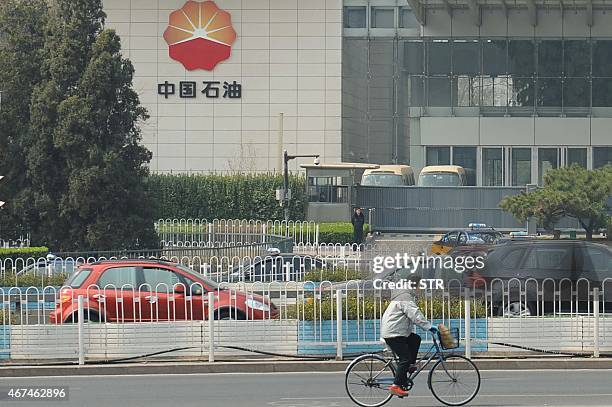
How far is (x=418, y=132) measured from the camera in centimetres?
6384

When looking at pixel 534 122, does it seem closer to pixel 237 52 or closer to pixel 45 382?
pixel 237 52

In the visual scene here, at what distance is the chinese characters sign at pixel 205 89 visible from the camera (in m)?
66.4

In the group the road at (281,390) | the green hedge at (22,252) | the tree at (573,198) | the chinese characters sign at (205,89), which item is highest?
the chinese characters sign at (205,89)

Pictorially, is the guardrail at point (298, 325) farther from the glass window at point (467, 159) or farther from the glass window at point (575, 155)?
the glass window at point (575, 155)

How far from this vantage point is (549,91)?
63.3 metres

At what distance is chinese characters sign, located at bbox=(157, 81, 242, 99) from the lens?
66375mm

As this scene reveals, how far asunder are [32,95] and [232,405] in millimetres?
25368

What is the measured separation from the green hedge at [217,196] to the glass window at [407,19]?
11.8 metres

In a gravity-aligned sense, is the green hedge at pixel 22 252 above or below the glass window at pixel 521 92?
below

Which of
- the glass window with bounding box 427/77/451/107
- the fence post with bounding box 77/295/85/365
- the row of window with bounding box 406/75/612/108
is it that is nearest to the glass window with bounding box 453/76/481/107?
the row of window with bounding box 406/75/612/108

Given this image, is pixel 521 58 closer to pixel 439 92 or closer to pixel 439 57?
pixel 439 57

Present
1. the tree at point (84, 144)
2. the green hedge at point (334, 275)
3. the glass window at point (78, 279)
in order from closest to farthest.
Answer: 1. the glass window at point (78, 279)
2. the green hedge at point (334, 275)
3. the tree at point (84, 144)

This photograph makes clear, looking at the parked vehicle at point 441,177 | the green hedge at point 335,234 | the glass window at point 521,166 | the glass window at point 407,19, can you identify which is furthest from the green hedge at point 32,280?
the glass window at point 407,19

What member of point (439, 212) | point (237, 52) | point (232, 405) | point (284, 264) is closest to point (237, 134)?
point (237, 52)
